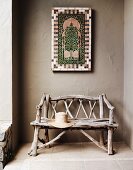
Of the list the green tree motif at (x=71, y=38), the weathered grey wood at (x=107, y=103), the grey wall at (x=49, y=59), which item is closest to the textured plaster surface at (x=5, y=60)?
the grey wall at (x=49, y=59)

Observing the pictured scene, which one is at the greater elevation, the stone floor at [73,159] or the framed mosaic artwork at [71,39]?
the framed mosaic artwork at [71,39]

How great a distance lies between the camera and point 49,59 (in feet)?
12.0

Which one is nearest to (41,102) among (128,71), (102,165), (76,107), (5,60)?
(76,107)

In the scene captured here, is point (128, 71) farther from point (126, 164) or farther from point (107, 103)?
point (126, 164)

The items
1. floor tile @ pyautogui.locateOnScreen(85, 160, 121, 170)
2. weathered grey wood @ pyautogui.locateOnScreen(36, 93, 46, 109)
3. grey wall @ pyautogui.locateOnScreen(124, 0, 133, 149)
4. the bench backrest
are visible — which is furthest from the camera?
the bench backrest

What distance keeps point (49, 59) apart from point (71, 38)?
434mm

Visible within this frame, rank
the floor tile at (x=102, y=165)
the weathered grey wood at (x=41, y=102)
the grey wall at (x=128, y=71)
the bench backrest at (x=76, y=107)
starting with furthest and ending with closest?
the bench backrest at (x=76, y=107) → the grey wall at (x=128, y=71) → the weathered grey wood at (x=41, y=102) → the floor tile at (x=102, y=165)

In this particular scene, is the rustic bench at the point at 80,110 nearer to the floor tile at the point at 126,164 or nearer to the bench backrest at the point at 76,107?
the bench backrest at the point at 76,107

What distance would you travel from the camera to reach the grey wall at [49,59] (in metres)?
3.62

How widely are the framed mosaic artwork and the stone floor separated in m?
1.12

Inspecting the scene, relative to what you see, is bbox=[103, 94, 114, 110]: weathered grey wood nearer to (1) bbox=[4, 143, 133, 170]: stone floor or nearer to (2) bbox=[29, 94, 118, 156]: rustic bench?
(2) bbox=[29, 94, 118, 156]: rustic bench

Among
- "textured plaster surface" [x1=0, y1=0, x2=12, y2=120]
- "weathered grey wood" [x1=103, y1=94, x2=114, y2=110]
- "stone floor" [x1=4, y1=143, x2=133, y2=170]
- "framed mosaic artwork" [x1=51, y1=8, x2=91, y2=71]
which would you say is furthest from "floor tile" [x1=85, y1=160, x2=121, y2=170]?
"framed mosaic artwork" [x1=51, y1=8, x2=91, y2=71]

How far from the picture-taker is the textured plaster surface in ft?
10.3

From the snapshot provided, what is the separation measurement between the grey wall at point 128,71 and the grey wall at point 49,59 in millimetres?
97
